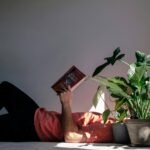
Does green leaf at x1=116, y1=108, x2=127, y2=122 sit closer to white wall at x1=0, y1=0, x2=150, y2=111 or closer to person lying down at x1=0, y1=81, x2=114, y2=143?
person lying down at x1=0, y1=81, x2=114, y2=143

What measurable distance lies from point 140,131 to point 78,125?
1.50ft

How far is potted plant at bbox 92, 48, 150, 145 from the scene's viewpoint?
1.55 m

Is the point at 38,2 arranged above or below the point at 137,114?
above

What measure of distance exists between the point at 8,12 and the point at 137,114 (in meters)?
1.52

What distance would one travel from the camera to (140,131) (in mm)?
1547

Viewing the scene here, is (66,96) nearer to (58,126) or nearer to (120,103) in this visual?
(58,126)

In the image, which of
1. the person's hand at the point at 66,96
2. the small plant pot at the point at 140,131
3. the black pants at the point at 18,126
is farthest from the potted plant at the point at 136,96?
the black pants at the point at 18,126

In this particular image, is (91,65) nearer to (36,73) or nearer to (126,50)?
(126,50)

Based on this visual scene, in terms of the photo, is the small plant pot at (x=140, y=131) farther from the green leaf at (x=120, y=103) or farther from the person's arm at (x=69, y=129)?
the person's arm at (x=69, y=129)

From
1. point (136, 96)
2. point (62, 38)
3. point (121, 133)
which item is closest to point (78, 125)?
point (121, 133)

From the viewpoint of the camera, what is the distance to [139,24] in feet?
7.20

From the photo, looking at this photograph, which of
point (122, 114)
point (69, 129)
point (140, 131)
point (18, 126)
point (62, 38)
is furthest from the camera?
point (62, 38)

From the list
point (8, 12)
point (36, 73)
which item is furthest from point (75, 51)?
point (8, 12)

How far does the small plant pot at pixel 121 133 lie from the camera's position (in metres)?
1.69
